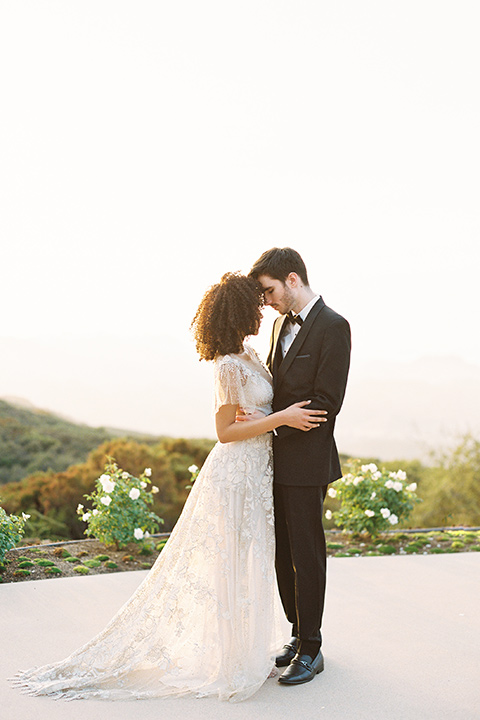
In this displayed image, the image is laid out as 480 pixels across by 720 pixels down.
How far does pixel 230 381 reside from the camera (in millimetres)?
3014

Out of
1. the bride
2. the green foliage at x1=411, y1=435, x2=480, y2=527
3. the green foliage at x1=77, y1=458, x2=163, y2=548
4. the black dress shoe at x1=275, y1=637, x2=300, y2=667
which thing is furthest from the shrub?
the green foliage at x1=411, y1=435, x2=480, y2=527

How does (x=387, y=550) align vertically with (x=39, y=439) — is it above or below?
below

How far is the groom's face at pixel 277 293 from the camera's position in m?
3.15

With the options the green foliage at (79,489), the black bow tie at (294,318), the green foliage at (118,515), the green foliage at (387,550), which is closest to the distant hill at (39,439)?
the green foliage at (79,489)

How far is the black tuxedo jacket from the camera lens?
119 inches

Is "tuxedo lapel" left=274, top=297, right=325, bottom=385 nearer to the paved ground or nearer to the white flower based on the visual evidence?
the paved ground

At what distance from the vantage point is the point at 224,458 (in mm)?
3104

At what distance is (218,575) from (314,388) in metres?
0.84

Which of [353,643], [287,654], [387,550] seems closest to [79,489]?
[387,550]

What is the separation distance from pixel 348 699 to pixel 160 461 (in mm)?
5989

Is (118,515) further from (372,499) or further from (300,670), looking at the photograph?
(300,670)

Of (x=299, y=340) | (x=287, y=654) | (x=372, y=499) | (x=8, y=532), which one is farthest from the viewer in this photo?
(x=372, y=499)

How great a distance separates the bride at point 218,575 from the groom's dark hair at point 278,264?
10 cm

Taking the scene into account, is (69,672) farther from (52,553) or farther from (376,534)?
(376,534)
